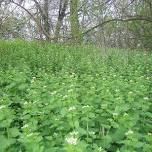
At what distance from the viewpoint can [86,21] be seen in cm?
1546

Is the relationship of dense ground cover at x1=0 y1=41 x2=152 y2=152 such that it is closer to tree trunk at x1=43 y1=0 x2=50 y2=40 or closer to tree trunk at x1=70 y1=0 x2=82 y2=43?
tree trunk at x1=70 y1=0 x2=82 y2=43

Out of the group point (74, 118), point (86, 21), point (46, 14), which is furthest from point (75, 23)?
point (74, 118)

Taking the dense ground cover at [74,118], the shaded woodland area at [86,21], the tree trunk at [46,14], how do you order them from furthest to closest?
the tree trunk at [46,14] → the shaded woodland area at [86,21] → the dense ground cover at [74,118]

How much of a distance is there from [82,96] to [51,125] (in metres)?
1.24

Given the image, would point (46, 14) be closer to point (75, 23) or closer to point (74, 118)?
point (75, 23)

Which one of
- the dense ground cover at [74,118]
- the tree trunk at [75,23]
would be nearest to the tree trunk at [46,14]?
the tree trunk at [75,23]

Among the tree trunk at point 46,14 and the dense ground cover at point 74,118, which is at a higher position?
the tree trunk at point 46,14

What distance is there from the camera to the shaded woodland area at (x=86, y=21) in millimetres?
12680

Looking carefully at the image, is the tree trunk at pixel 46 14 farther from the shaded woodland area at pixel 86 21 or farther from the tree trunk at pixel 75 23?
the tree trunk at pixel 75 23

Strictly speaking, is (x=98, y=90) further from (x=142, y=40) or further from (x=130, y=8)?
(x=142, y=40)

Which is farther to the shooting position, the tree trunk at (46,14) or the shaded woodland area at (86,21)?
the tree trunk at (46,14)

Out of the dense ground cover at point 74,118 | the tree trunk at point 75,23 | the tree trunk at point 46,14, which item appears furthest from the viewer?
the tree trunk at point 46,14

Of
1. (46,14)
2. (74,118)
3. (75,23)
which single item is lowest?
(74,118)

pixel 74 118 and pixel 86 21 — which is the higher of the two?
pixel 86 21
